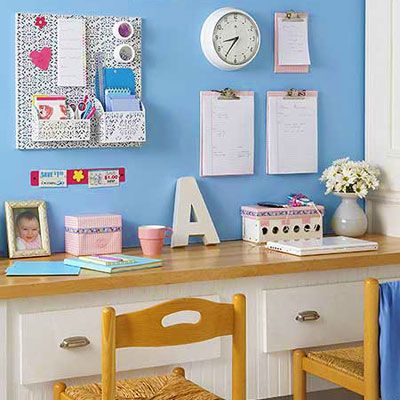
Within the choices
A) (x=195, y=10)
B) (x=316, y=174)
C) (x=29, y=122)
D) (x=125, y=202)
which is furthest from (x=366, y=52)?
(x=29, y=122)

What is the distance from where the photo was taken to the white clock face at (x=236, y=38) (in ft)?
10.9

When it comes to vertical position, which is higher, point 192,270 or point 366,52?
point 366,52

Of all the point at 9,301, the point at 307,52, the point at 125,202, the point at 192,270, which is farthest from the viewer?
the point at 307,52

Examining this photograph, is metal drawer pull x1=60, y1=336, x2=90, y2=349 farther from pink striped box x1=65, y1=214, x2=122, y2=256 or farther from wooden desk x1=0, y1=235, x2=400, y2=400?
pink striped box x1=65, y1=214, x2=122, y2=256

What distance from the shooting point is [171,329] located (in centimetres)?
238

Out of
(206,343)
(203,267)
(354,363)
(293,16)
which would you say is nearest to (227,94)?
(293,16)

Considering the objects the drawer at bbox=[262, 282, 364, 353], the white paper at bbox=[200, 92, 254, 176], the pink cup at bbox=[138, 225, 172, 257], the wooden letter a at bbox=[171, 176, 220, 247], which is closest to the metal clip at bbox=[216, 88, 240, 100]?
the white paper at bbox=[200, 92, 254, 176]

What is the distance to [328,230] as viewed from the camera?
3635 millimetres

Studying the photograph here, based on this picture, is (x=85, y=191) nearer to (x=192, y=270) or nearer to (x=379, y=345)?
(x=192, y=270)

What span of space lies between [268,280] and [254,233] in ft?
1.39

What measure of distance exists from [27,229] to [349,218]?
1.17 metres

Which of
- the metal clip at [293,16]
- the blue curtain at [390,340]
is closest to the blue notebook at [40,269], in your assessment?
the blue curtain at [390,340]

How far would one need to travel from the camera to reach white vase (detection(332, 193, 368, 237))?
11.5 feet

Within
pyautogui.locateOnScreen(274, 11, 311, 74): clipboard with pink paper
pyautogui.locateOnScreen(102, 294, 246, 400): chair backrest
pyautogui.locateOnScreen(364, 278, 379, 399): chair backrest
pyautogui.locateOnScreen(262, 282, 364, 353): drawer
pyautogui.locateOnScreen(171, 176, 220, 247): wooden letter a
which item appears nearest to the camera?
pyautogui.locateOnScreen(102, 294, 246, 400): chair backrest
